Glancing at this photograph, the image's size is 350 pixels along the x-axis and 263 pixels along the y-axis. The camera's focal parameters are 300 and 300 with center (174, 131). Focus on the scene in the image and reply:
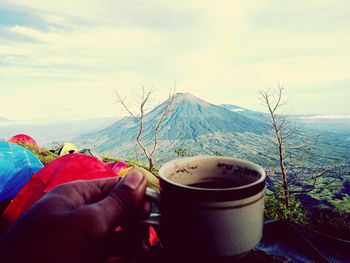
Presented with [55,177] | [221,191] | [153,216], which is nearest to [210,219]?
[221,191]

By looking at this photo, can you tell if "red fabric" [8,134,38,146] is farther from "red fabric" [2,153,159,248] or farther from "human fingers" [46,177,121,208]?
"human fingers" [46,177,121,208]

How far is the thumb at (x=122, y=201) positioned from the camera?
1.54 m

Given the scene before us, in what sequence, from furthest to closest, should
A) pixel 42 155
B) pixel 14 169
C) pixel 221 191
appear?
pixel 42 155
pixel 14 169
pixel 221 191

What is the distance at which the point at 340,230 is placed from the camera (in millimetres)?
4148

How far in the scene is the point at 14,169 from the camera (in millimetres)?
5406

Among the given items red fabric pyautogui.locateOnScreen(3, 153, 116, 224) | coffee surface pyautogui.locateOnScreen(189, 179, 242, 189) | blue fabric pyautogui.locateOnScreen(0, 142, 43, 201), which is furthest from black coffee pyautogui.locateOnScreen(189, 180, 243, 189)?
blue fabric pyautogui.locateOnScreen(0, 142, 43, 201)

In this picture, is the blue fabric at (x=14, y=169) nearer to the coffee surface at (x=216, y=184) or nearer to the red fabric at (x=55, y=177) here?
the red fabric at (x=55, y=177)

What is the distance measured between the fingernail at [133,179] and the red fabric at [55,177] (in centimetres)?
156

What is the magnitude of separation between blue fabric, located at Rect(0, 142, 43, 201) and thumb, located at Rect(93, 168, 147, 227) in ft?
13.5

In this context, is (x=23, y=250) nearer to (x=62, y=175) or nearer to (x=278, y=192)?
(x=62, y=175)

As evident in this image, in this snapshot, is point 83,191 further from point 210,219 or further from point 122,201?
point 210,219

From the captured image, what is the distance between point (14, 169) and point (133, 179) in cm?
463

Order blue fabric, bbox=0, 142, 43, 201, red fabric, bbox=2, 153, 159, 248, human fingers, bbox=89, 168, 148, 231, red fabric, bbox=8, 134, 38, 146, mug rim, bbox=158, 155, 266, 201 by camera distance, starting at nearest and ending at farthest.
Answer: mug rim, bbox=158, 155, 266, 201, human fingers, bbox=89, 168, 148, 231, red fabric, bbox=2, 153, 159, 248, blue fabric, bbox=0, 142, 43, 201, red fabric, bbox=8, 134, 38, 146

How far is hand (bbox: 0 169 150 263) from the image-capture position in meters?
1.39
